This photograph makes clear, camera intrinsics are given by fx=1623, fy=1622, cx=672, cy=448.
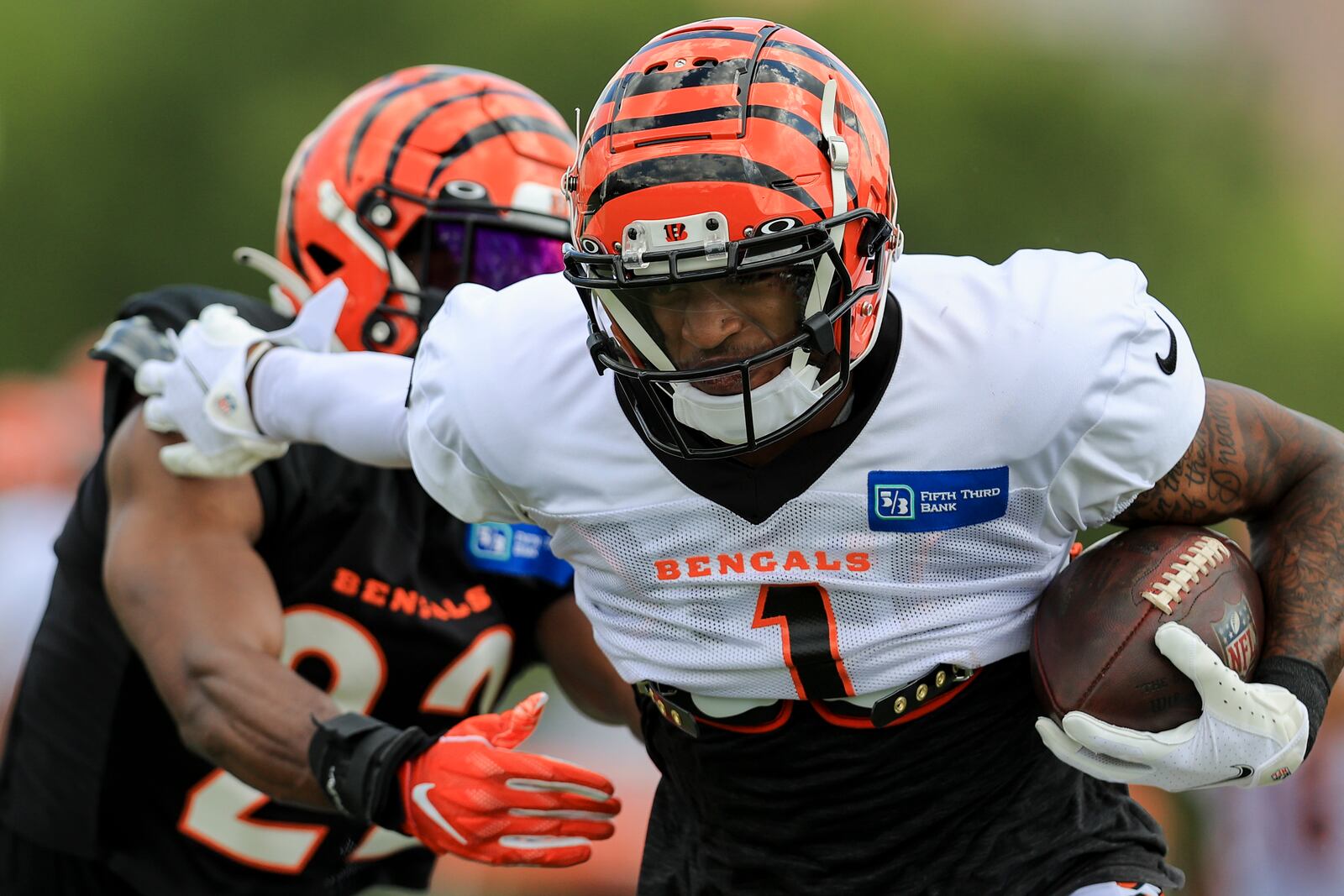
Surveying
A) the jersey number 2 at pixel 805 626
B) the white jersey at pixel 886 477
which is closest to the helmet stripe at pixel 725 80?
the white jersey at pixel 886 477

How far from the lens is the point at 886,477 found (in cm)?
217

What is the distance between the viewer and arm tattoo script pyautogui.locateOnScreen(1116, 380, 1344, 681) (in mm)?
2217

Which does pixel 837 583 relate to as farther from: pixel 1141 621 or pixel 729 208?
pixel 729 208

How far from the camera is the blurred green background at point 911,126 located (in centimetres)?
961

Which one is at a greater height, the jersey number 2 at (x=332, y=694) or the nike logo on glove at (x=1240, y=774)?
the nike logo on glove at (x=1240, y=774)

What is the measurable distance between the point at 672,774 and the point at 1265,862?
3431 millimetres

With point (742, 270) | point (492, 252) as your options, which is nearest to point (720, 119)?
point (742, 270)

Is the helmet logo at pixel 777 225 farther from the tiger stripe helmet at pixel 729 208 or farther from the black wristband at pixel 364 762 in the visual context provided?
the black wristband at pixel 364 762

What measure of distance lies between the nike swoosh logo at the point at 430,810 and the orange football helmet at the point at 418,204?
3.48 feet

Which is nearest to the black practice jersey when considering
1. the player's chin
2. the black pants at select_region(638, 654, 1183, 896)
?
the black pants at select_region(638, 654, 1183, 896)

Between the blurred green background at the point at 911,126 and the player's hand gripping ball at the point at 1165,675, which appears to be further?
the blurred green background at the point at 911,126

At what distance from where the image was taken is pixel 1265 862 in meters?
5.28

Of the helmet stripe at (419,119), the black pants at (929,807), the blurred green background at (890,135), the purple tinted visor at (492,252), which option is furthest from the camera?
the blurred green background at (890,135)

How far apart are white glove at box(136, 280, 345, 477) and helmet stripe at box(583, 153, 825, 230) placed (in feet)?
3.47
